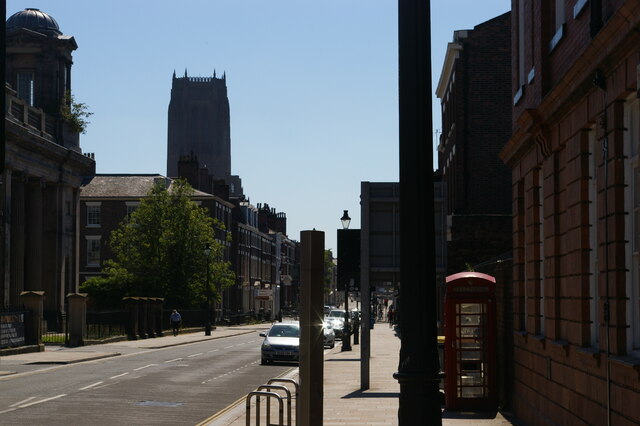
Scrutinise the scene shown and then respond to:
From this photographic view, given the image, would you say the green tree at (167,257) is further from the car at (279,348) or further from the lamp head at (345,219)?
the car at (279,348)

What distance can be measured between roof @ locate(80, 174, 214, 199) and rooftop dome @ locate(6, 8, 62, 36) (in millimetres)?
28128

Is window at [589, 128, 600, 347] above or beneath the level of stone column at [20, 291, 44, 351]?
above

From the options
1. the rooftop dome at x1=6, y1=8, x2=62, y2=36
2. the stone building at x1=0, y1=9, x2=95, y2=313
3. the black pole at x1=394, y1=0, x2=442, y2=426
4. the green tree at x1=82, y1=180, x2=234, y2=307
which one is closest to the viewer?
the black pole at x1=394, y1=0, x2=442, y2=426

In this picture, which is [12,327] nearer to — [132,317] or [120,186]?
[132,317]

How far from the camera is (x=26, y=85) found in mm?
68000

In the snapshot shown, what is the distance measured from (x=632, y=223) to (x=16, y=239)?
5618 cm

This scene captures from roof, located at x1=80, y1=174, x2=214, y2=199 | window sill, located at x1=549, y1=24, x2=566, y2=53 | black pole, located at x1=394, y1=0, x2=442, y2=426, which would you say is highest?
roof, located at x1=80, y1=174, x2=214, y2=199

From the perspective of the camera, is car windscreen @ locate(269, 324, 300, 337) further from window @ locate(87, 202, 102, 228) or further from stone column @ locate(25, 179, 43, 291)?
window @ locate(87, 202, 102, 228)

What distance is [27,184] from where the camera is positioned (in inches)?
2544

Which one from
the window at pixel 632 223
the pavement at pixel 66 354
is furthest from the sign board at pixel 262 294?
the window at pixel 632 223

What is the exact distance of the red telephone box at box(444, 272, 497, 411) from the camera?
18391 millimetres

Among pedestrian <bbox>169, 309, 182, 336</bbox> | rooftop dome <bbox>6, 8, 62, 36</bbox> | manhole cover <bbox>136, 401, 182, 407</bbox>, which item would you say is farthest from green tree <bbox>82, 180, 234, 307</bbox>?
manhole cover <bbox>136, 401, 182, 407</bbox>

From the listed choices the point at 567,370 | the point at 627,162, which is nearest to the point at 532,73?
the point at 567,370

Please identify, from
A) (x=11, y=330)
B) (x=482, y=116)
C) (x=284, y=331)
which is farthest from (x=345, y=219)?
(x=11, y=330)
